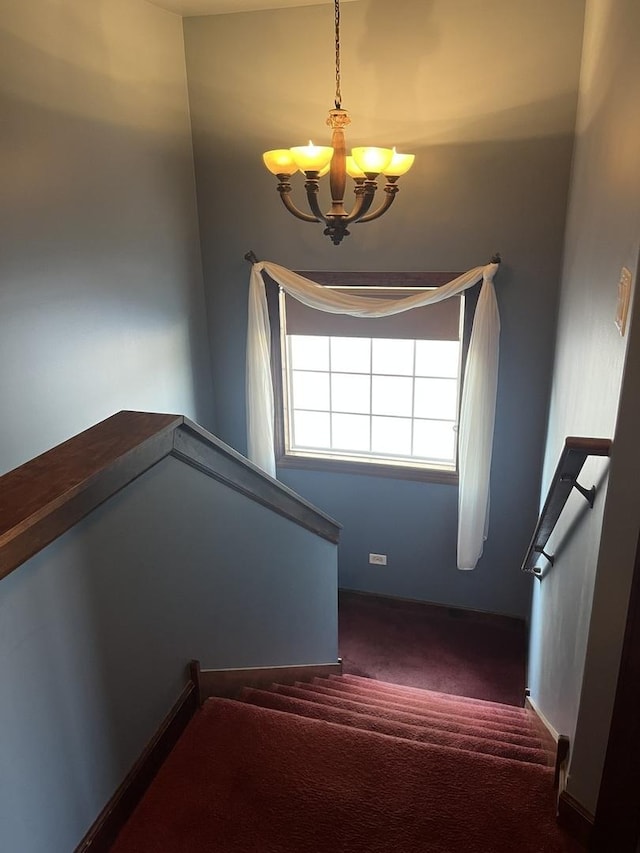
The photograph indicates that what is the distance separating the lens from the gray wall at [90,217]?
98.7 inches

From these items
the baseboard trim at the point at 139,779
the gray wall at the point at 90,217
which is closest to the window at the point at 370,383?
the gray wall at the point at 90,217

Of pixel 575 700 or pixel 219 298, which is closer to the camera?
pixel 575 700

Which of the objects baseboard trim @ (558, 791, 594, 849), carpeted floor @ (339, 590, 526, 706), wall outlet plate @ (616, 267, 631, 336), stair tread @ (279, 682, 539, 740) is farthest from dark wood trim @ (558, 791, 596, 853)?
carpeted floor @ (339, 590, 526, 706)

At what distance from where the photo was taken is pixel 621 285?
1.40m

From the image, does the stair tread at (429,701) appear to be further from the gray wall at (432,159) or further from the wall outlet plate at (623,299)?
the wall outlet plate at (623,299)

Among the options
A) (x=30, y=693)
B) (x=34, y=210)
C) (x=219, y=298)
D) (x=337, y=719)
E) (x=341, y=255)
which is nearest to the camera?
(x=30, y=693)

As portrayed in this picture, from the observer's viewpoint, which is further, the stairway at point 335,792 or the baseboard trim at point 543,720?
the baseboard trim at point 543,720

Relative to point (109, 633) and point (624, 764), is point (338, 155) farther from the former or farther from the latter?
point (624, 764)

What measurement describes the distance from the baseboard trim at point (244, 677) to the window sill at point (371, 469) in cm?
140

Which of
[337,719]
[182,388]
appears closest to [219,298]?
[182,388]

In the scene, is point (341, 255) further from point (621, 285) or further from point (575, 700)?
point (575, 700)

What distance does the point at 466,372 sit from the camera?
3629mm

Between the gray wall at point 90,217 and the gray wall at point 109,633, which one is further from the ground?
the gray wall at point 90,217

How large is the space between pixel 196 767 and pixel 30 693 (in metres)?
0.62
